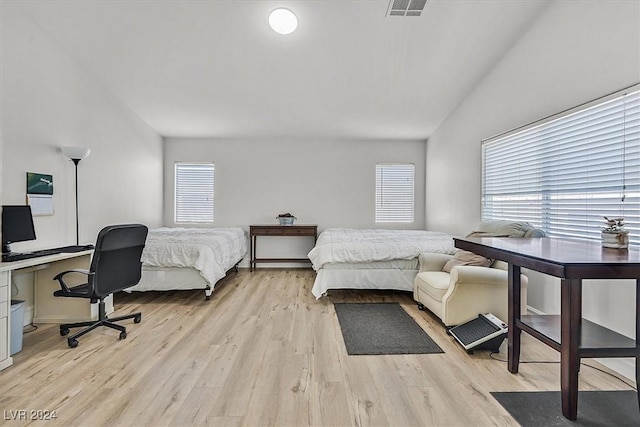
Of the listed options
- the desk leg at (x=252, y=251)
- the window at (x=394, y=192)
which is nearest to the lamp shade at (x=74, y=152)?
the desk leg at (x=252, y=251)

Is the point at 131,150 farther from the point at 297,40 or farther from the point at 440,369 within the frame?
the point at 440,369

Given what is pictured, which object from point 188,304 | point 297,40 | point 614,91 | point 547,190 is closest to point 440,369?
point 547,190

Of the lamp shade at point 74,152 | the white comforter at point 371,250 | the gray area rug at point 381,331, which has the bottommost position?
the gray area rug at point 381,331

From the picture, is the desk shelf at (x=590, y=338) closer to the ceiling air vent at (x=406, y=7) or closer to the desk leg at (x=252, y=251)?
the ceiling air vent at (x=406, y=7)

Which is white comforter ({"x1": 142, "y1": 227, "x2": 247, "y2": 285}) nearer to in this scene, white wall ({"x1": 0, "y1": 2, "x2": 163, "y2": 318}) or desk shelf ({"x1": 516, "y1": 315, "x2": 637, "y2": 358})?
white wall ({"x1": 0, "y1": 2, "x2": 163, "y2": 318})

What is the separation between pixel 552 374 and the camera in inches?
88.0

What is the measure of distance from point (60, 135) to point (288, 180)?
11.2 feet

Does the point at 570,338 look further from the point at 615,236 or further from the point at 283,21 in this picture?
the point at 283,21

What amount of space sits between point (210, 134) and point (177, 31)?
8.37 feet

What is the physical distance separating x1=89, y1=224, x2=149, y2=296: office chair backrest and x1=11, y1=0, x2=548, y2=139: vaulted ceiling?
206 centimetres

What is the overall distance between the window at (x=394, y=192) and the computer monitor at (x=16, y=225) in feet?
16.2

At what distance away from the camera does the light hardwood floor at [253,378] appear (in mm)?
1777

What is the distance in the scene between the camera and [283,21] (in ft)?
11.0

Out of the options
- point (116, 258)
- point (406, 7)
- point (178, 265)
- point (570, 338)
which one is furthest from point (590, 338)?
point (178, 265)
